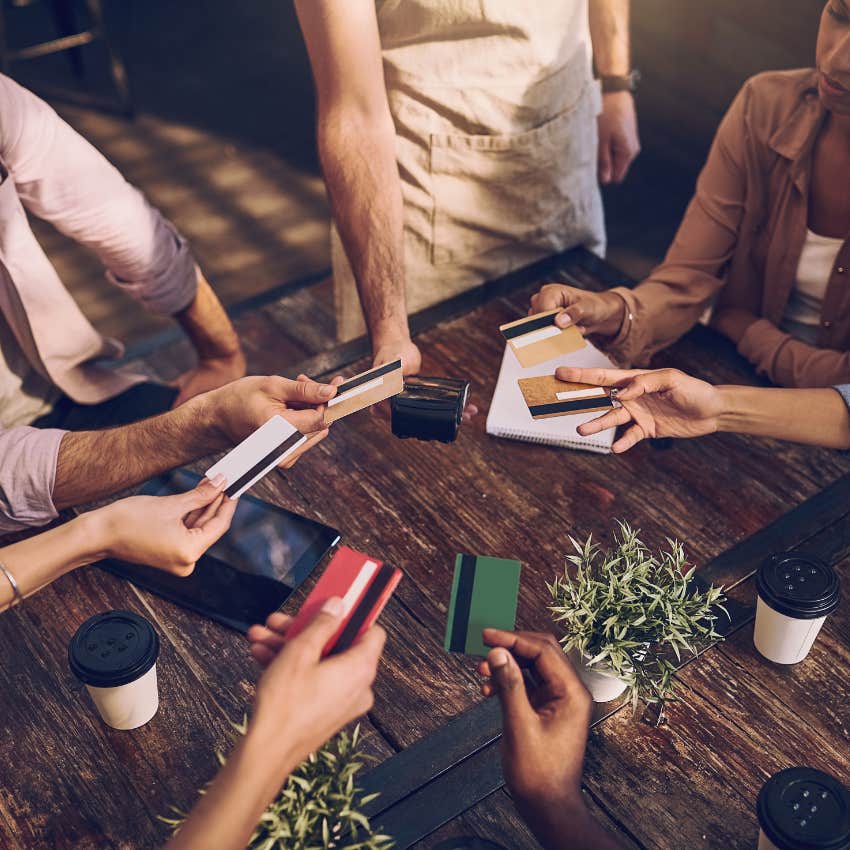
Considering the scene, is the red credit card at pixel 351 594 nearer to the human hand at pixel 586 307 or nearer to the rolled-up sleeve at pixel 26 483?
the rolled-up sleeve at pixel 26 483

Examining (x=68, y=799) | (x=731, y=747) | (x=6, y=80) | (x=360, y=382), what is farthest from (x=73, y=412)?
(x=731, y=747)

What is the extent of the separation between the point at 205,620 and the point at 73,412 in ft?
2.75

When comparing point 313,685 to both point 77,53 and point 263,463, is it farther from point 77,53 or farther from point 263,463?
point 77,53

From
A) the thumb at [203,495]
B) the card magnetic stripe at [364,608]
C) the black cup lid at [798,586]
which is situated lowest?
the black cup lid at [798,586]

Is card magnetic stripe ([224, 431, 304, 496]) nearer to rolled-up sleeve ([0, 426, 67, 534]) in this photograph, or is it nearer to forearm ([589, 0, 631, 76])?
rolled-up sleeve ([0, 426, 67, 534])

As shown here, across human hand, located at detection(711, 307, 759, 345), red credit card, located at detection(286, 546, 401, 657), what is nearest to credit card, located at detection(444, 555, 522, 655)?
red credit card, located at detection(286, 546, 401, 657)

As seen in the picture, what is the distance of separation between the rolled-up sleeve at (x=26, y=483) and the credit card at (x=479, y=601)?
69 centimetres

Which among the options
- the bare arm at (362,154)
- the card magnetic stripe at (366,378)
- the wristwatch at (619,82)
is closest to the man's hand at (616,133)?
the wristwatch at (619,82)

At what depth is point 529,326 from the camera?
1.56m

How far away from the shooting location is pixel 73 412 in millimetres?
1978

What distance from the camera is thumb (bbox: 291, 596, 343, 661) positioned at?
98 centimetres

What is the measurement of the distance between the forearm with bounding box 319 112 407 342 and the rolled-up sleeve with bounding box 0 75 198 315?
44 centimetres

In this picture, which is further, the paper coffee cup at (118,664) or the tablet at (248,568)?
the tablet at (248,568)

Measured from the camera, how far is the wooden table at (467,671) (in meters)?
1.12
